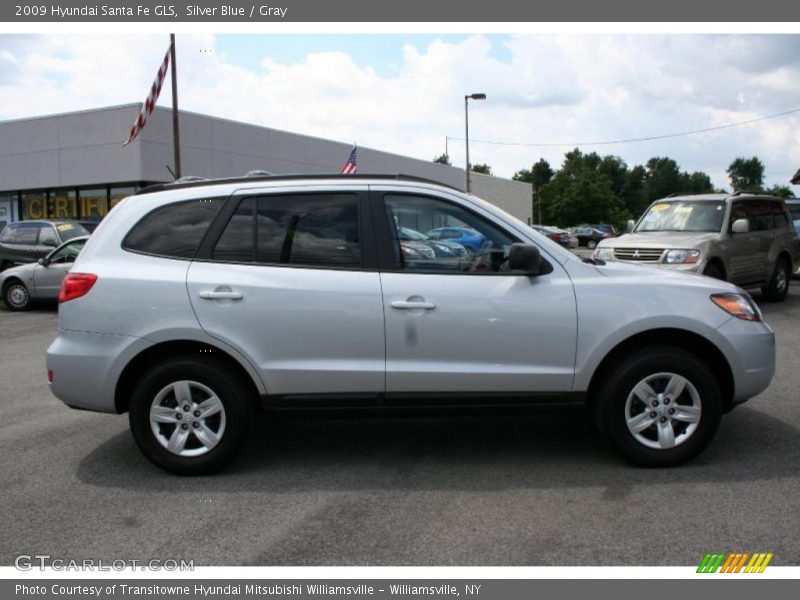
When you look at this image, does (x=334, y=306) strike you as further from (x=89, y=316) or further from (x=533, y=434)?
(x=533, y=434)

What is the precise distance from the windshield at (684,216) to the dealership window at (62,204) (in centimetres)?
2138

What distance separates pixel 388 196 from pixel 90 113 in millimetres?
23418

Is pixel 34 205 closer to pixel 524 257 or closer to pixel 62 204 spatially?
pixel 62 204

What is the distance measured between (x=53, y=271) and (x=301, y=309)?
11292mm

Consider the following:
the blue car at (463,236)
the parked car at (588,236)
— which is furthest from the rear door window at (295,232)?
the parked car at (588,236)

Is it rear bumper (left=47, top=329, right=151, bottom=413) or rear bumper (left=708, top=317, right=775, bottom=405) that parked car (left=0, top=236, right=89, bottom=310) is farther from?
rear bumper (left=708, top=317, right=775, bottom=405)

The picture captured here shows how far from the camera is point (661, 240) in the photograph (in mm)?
11234

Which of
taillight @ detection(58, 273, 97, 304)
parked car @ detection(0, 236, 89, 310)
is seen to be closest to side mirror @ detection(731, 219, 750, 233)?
taillight @ detection(58, 273, 97, 304)

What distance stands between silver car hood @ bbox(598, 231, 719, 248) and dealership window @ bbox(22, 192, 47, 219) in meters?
22.8

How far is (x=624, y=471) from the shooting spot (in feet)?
14.9

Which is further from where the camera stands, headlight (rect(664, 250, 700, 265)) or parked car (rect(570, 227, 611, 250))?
parked car (rect(570, 227, 611, 250))

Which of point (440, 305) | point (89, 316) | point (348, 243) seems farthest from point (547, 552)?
point (89, 316)

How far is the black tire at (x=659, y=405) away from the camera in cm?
443

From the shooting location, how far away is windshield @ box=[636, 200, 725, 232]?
38.7ft
